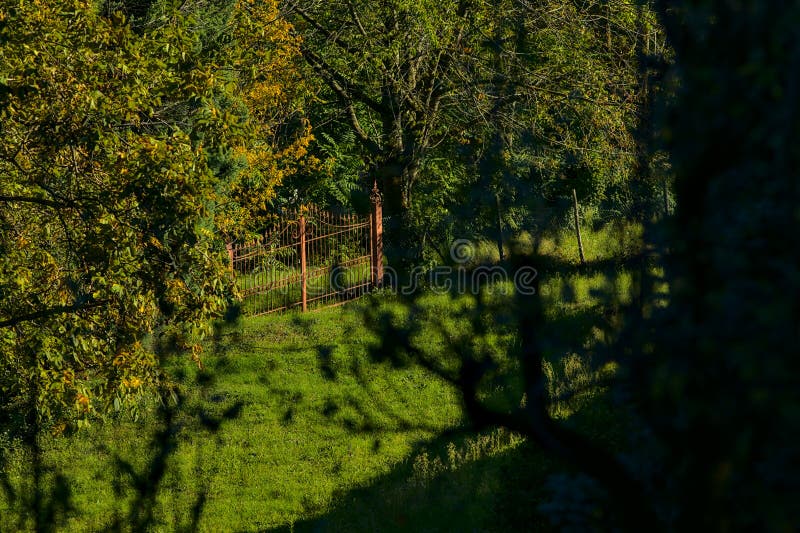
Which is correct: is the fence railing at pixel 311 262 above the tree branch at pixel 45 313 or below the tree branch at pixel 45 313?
above

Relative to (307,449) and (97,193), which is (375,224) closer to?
(307,449)

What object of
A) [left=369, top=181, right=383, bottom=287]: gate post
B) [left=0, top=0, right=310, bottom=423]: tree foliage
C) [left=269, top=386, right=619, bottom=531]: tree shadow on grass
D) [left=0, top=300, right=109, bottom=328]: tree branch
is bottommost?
[left=269, top=386, right=619, bottom=531]: tree shadow on grass

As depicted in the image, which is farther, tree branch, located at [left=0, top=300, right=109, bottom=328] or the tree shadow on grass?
tree branch, located at [left=0, top=300, right=109, bottom=328]

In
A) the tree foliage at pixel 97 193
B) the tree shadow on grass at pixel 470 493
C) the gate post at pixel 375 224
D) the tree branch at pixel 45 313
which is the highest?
the gate post at pixel 375 224

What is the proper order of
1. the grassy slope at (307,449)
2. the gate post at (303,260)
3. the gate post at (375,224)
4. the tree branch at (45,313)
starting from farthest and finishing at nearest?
the gate post at (375,224), the gate post at (303,260), the grassy slope at (307,449), the tree branch at (45,313)

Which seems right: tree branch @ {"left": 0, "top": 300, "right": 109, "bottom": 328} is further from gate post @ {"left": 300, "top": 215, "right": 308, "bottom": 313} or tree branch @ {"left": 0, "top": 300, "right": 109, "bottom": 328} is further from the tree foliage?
gate post @ {"left": 300, "top": 215, "right": 308, "bottom": 313}

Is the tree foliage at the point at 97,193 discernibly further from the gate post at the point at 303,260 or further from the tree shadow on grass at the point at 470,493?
the gate post at the point at 303,260

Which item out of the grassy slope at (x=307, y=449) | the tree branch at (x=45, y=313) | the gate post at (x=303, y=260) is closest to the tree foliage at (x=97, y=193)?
the tree branch at (x=45, y=313)

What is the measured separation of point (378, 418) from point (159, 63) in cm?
716

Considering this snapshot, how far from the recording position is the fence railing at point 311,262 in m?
17.8

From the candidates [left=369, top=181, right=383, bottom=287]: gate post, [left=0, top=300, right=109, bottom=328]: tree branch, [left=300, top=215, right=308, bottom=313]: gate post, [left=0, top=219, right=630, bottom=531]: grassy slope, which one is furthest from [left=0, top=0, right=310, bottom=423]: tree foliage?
[left=369, top=181, right=383, bottom=287]: gate post

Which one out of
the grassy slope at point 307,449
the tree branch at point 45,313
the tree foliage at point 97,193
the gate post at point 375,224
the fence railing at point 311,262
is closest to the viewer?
the tree foliage at point 97,193

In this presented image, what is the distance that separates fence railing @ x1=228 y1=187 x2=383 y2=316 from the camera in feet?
58.4

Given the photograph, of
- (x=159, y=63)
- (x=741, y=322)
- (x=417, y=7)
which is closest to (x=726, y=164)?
(x=741, y=322)
